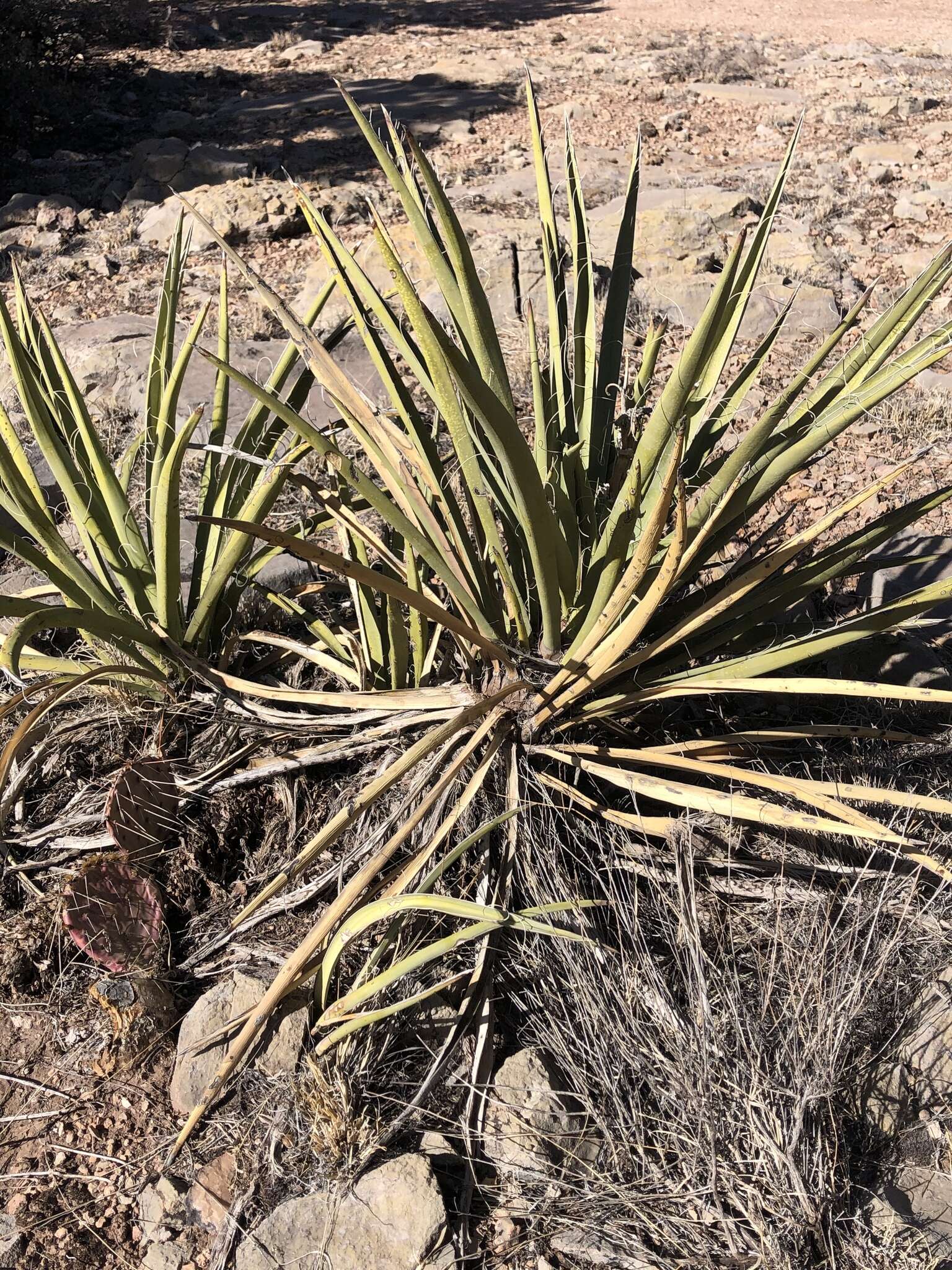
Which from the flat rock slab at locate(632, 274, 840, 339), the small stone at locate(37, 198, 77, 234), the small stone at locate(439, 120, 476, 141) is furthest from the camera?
the small stone at locate(439, 120, 476, 141)

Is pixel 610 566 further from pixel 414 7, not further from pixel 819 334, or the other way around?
pixel 414 7

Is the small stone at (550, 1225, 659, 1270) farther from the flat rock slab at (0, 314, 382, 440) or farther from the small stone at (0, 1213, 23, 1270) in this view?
the flat rock slab at (0, 314, 382, 440)

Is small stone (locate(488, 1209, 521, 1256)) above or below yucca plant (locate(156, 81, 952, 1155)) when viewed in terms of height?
below

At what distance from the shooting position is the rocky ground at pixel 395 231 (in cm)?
158

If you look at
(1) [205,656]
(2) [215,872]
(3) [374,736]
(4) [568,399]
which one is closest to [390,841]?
(3) [374,736]

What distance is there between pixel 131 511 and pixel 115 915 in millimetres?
873

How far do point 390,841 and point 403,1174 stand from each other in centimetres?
50

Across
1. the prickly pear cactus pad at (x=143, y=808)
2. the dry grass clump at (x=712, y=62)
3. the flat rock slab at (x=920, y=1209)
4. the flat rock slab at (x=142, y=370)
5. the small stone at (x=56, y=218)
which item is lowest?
the flat rock slab at (x=920, y=1209)

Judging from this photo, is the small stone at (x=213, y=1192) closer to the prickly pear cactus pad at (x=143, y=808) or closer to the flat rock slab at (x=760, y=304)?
the prickly pear cactus pad at (x=143, y=808)

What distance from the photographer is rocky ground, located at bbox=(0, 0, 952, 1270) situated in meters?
1.58

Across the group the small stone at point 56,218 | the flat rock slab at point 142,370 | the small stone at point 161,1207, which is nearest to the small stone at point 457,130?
the small stone at point 56,218

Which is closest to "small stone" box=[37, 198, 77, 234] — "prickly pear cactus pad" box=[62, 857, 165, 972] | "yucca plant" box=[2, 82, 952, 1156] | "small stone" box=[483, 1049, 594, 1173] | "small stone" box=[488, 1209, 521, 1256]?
"yucca plant" box=[2, 82, 952, 1156]

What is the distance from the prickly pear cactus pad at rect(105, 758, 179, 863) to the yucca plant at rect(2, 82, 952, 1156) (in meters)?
0.23

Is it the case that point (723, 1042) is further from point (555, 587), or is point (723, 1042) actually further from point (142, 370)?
point (142, 370)
